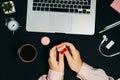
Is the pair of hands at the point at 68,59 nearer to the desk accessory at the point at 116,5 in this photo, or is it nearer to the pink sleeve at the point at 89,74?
the pink sleeve at the point at 89,74

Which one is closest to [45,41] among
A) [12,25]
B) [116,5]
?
[12,25]

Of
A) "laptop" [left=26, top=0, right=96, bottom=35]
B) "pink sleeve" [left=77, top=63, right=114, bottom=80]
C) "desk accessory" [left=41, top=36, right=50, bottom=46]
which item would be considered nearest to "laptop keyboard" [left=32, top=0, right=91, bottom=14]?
"laptop" [left=26, top=0, right=96, bottom=35]

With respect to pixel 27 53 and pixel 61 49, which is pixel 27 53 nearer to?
pixel 27 53

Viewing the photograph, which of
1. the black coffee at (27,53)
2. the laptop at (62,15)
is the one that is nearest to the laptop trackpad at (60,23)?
the laptop at (62,15)

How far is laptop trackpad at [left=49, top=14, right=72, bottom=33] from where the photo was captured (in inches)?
62.1

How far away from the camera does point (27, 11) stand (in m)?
1.58

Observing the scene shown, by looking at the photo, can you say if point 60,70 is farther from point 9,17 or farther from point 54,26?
point 9,17

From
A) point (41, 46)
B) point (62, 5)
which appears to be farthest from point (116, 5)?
point (41, 46)

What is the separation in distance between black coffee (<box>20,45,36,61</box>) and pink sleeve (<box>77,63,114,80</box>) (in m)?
0.18

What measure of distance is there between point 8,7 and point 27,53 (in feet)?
0.60

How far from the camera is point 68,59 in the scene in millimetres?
1519

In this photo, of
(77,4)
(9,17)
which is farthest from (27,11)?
(77,4)

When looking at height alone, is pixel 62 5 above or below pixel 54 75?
above

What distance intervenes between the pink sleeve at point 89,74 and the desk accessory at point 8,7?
0.33m
